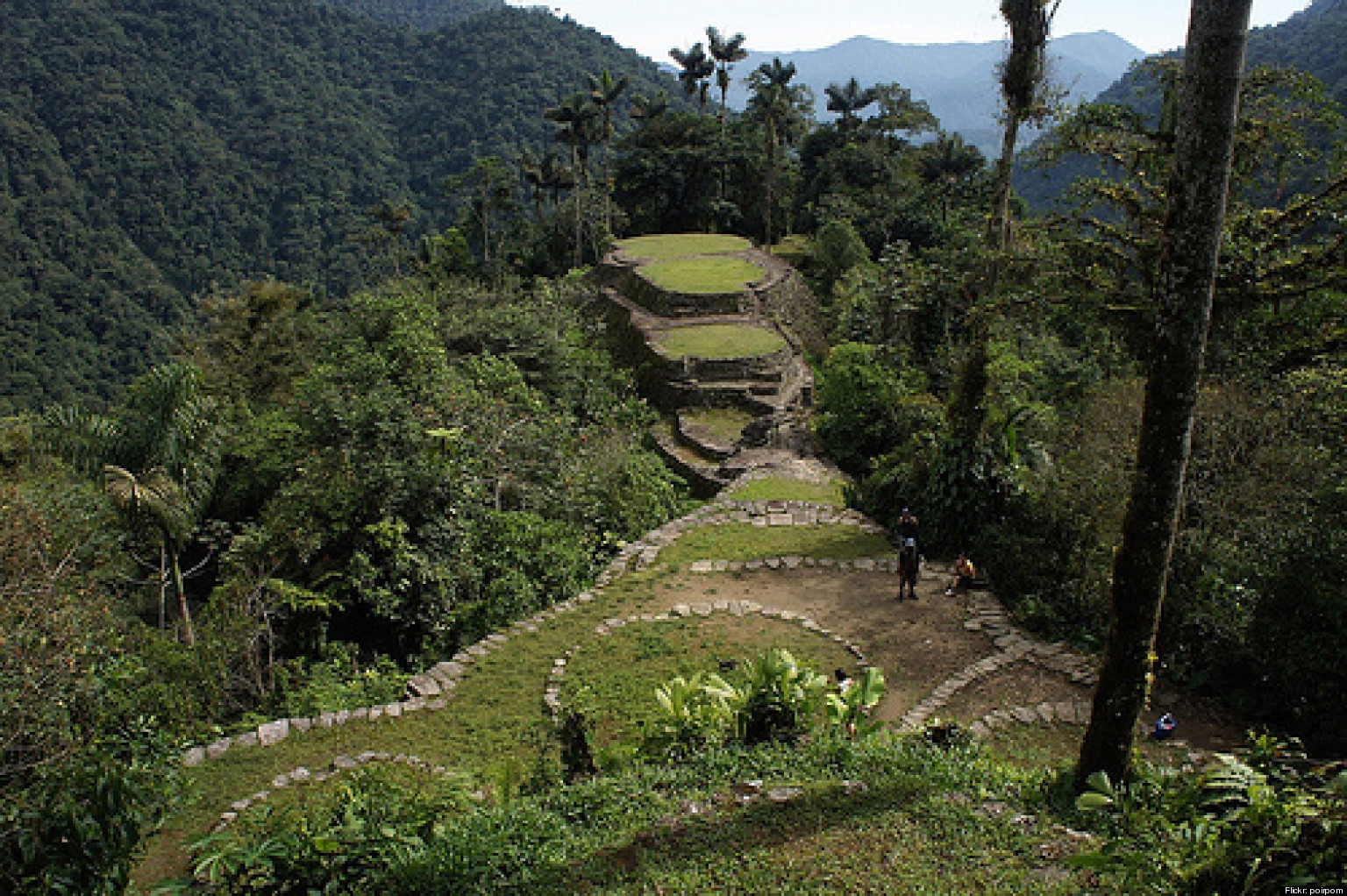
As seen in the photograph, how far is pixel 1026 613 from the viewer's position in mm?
9070

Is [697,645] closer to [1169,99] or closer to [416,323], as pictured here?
[1169,99]

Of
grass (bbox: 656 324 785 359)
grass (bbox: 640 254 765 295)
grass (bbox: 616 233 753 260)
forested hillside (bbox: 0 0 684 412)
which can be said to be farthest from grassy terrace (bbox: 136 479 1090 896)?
forested hillside (bbox: 0 0 684 412)

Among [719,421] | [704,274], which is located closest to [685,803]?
[719,421]

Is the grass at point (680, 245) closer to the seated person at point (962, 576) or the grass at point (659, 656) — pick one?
the seated person at point (962, 576)

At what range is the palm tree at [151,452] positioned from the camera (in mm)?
8961

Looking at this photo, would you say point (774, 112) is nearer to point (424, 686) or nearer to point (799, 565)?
point (799, 565)

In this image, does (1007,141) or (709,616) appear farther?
(1007,141)

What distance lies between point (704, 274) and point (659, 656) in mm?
19640

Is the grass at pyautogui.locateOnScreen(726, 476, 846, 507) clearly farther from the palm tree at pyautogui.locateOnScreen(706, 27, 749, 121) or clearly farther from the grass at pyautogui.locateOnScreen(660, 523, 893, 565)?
the palm tree at pyautogui.locateOnScreen(706, 27, 749, 121)

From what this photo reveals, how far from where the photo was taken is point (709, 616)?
969cm

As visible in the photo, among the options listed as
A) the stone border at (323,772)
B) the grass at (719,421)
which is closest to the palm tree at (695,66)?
the grass at (719,421)

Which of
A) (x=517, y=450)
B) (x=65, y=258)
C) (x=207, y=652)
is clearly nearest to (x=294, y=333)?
(x=517, y=450)

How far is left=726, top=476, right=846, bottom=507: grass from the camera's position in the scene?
13742 millimetres

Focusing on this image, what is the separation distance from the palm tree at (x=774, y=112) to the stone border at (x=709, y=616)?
82.6 ft
